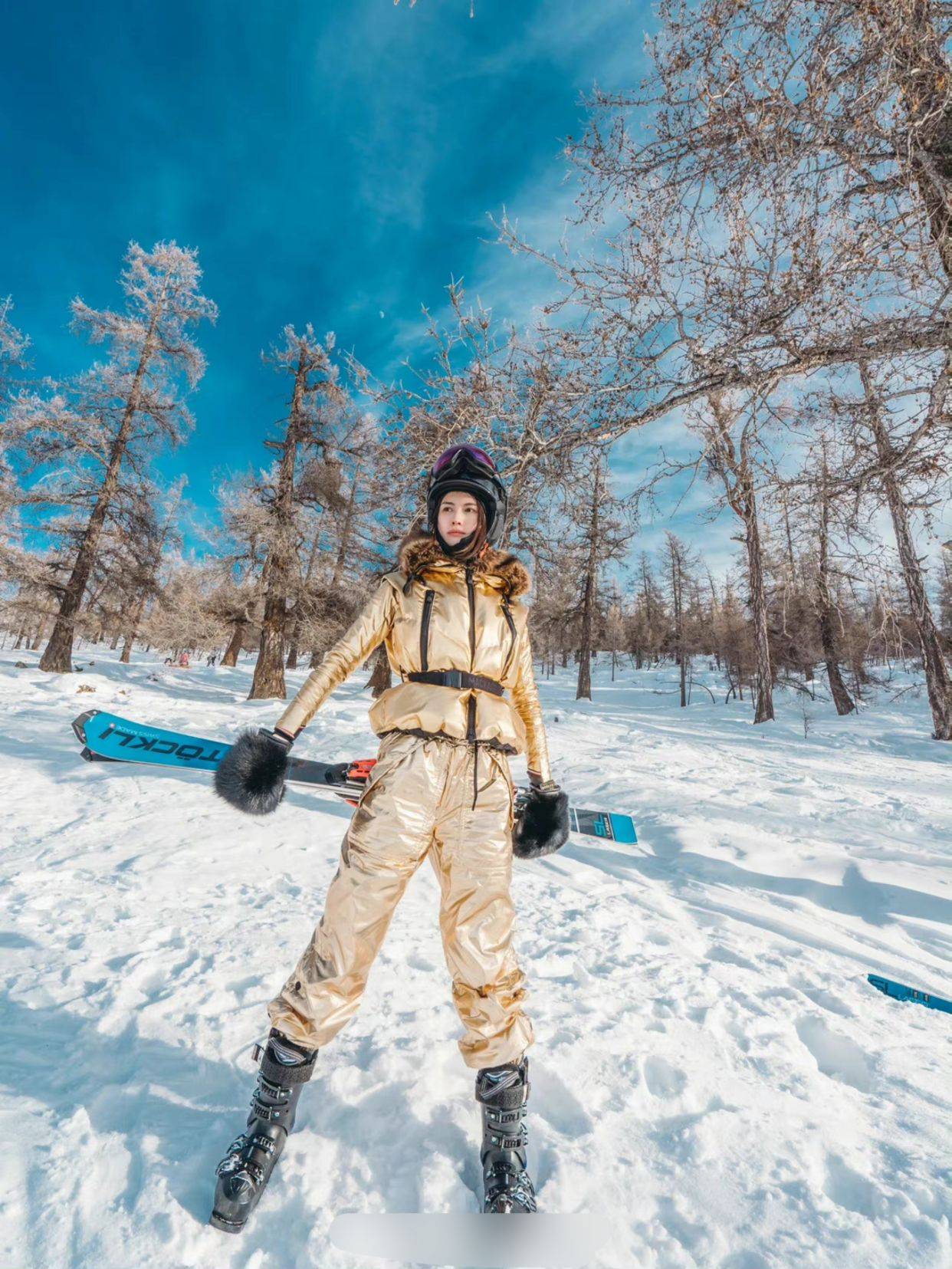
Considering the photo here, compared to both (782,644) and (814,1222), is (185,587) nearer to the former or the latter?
(814,1222)

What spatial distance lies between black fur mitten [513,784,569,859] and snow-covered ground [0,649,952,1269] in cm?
81

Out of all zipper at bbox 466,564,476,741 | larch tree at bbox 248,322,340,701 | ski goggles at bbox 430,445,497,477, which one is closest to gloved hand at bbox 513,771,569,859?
zipper at bbox 466,564,476,741

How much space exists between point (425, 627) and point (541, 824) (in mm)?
1079

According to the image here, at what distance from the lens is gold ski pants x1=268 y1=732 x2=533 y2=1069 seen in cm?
181

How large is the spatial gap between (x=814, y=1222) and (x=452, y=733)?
181 centimetres

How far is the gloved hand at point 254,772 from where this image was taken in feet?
7.01

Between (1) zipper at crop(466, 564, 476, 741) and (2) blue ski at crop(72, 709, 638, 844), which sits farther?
(2) blue ski at crop(72, 709, 638, 844)

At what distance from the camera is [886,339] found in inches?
142

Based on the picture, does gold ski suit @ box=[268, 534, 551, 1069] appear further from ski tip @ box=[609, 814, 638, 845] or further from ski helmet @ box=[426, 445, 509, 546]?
ski tip @ box=[609, 814, 638, 845]

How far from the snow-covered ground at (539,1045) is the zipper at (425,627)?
1.62m

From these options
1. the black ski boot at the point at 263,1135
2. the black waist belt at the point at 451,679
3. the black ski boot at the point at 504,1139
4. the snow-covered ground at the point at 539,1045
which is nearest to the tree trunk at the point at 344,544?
the snow-covered ground at the point at 539,1045

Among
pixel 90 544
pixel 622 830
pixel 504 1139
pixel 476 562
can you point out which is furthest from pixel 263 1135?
pixel 90 544

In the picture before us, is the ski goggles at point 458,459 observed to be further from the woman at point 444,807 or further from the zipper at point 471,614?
the zipper at point 471,614

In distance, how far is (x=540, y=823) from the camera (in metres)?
2.48
